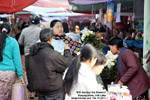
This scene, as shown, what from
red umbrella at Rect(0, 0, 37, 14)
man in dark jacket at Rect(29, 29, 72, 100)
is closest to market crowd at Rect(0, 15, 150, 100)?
man in dark jacket at Rect(29, 29, 72, 100)

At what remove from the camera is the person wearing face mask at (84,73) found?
9.00 feet

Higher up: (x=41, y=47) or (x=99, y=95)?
(x=41, y=47)

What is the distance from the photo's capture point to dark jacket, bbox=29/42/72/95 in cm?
420

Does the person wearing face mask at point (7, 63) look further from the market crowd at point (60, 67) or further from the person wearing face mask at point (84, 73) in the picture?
the person wearing face mask at point (84, 73)

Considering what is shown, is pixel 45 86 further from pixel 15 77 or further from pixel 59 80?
pixel 15 77

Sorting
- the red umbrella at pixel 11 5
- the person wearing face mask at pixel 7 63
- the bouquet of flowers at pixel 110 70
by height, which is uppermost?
the red umbrella at pixel 11 5

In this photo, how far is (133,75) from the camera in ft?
16.2

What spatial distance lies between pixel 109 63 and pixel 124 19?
6.90 metres

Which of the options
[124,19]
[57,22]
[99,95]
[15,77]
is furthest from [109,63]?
[124,19]

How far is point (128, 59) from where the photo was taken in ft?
15.9

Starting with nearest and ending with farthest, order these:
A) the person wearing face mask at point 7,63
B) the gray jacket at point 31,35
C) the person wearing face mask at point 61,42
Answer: the person wearing face mask at point 7,63 → the person wearing face mask at point 61,42 → the gray jacket at point 31,35

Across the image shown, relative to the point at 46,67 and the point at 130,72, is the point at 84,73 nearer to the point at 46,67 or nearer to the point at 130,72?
the point at 46,67

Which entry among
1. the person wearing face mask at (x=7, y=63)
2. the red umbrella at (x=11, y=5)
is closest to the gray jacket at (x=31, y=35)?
the red umbrella at (x=11, y=5)

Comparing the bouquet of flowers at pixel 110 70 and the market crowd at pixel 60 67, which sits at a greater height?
the market crowd at pixel 60 67
